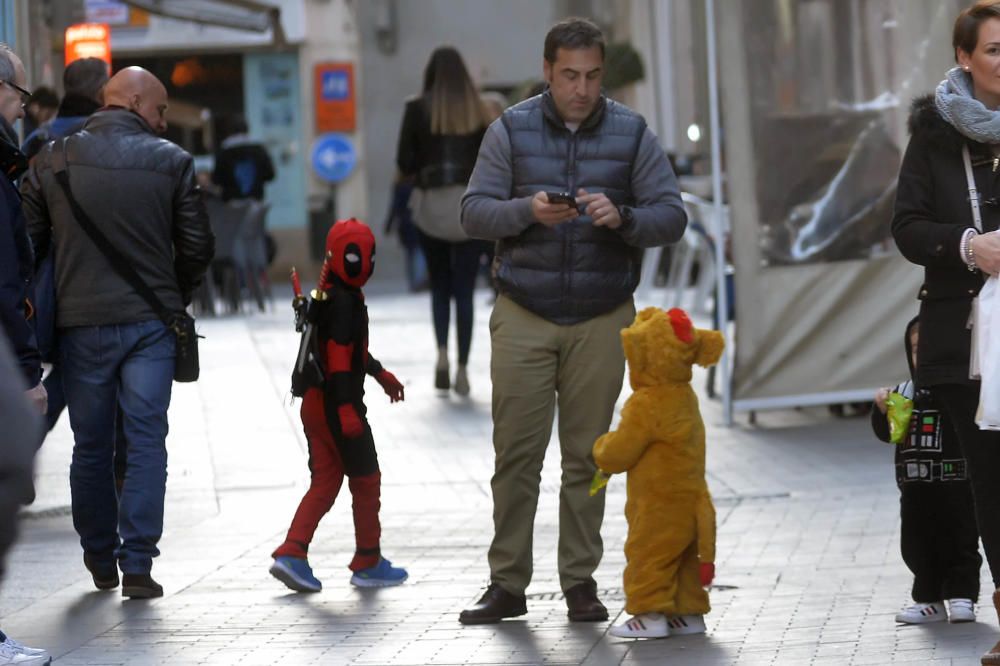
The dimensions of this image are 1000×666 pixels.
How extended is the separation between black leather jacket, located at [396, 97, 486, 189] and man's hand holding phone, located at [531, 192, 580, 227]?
639cm

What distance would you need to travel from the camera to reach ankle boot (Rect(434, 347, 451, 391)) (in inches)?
533

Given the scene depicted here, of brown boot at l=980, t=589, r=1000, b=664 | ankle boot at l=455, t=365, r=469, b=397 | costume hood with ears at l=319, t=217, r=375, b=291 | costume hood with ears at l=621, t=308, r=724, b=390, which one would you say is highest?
costume hood with ears at l=319, t=217, r=375, b=291

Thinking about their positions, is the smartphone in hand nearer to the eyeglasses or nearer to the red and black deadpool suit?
the red and black deadpool suit

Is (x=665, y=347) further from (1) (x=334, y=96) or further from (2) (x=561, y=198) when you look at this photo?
(1) (x=334, y=96)

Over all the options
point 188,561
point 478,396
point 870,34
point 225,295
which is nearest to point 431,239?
point 478,396

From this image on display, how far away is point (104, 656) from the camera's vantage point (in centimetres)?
644

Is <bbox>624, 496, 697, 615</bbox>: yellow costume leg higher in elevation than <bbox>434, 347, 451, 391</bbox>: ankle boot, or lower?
higher

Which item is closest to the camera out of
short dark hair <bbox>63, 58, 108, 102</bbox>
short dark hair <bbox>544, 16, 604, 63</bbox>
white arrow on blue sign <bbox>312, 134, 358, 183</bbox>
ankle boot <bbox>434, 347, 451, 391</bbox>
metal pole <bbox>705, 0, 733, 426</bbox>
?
short dark hair <bbox>544, 16, 604, 63</bbox>

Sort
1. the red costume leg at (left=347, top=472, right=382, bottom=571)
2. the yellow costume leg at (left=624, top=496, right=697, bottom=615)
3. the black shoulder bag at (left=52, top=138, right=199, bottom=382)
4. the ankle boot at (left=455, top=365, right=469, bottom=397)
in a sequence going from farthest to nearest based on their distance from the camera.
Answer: the ankle boot at (left=455, top=365, right=469, bottom=397) < the red costume leg at (left=347, top=472, right=382, bottom=571) < the black shoulder bag at (left=52, top=138, right=199, bottom=382) < the yellow costume leg at (left=624, top=496, right=697, bottom=615)

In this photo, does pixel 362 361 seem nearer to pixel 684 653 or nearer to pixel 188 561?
pixel 188 561

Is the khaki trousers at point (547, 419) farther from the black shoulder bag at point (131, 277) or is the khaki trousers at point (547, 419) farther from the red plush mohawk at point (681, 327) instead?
the black shoulder bag at point (131, 277)

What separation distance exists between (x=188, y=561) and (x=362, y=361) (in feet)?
4.40

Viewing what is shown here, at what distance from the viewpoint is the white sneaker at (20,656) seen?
6.00m

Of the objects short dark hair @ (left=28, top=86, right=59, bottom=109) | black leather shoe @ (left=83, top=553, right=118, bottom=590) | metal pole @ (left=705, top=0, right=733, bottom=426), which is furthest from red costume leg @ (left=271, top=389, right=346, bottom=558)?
short dark hair @ (left=28, top=86, right=59, bottom=109)
